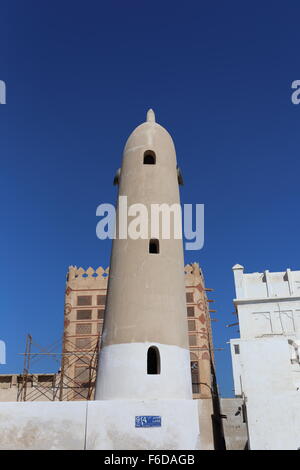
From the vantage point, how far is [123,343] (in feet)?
42.8

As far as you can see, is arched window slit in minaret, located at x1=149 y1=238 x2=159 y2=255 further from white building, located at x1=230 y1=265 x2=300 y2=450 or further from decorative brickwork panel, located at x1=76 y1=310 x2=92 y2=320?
decorative brickwork panel, located at x1=76 y1=310 x2=92 y2=320

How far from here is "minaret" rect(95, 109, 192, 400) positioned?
41.5ft

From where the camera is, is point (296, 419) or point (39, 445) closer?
point (296, 419)

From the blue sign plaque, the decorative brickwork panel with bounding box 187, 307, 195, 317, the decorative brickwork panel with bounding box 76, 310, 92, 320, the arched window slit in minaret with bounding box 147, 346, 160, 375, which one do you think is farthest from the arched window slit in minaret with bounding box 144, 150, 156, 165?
the decorative brickwork panel with bounding box 76, 310, 92, 320

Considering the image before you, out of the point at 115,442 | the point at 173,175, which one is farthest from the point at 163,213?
the point at 115,442

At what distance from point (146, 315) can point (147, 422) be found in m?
3.06

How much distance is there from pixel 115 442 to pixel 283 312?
1964 centimetres

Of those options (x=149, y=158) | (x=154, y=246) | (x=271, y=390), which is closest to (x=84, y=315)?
(x=149, y=158)

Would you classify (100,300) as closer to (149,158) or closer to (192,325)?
(192,325)

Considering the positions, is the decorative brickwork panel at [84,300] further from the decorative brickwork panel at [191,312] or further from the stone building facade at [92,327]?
the decorative brickwork panel at [191,312]

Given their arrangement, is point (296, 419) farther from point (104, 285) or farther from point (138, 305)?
point (104, 285)

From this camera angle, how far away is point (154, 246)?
1514cm

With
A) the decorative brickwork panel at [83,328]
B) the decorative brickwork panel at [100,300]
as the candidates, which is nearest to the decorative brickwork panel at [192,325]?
the decorative brickwork panel at [100,300]

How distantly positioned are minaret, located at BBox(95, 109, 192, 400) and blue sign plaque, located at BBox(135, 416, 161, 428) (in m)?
0.59
